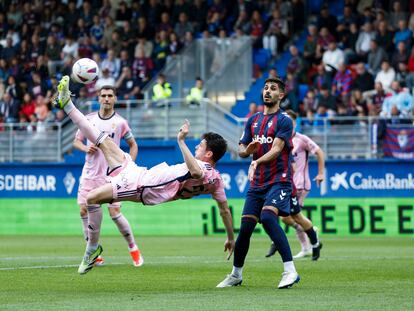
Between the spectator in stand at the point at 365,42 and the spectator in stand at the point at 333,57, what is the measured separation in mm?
596

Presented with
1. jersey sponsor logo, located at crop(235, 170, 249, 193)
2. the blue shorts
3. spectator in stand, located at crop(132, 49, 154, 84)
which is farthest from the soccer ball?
spectator in stand, located at crop(132, 49, 154, 84)

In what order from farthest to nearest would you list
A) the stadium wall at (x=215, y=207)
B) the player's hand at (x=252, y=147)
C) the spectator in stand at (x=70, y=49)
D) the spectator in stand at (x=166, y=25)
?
the spectator in stand at (x=70, y=49) < the spectator in stand at (x=166, y=25) < the stadium wall at (x=215, y=207) < the player's hand at (x=252, y=147)

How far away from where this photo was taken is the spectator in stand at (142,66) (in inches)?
1292

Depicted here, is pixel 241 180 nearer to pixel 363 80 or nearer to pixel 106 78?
pixel 363 80

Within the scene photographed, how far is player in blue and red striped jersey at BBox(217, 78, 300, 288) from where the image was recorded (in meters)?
12.0

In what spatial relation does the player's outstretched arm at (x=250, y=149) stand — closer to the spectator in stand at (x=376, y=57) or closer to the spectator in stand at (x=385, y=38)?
the spectator in stand at (x=376, y=57)

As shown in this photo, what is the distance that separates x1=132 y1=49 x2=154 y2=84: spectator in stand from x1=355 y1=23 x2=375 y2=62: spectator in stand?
663cm

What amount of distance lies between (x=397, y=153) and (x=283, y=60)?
680cm

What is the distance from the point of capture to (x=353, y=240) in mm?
23844

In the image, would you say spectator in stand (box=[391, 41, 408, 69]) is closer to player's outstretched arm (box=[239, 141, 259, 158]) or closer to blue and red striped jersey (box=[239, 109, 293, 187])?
blue and red striped jersey (box=[239, 109, 293, 187])

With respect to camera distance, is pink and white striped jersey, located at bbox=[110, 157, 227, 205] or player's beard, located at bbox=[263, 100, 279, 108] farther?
pink and white striped jersey, located at bbox=[110, 157, 227, 205]

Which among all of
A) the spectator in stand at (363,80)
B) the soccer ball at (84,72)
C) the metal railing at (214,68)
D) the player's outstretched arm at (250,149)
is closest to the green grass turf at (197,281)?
the player's outstretched arm at (250,149)

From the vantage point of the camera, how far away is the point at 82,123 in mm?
13188

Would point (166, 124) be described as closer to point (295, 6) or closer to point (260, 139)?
point (295, 6)
